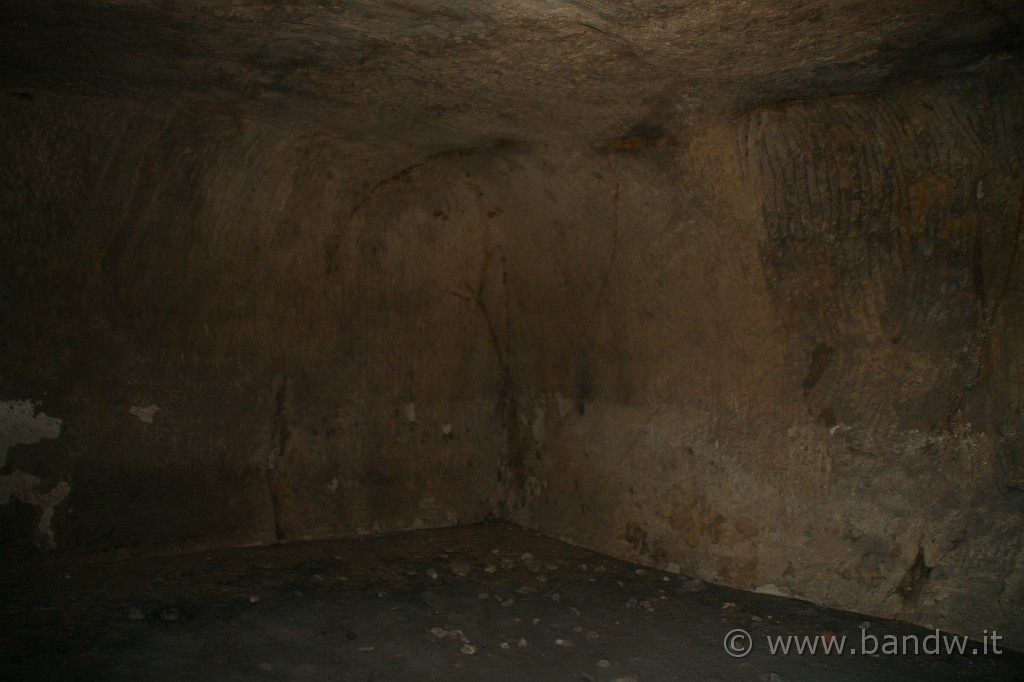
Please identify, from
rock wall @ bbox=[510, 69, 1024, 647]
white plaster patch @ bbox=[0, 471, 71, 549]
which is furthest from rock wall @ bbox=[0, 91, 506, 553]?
rock wall @ bbox=[510, 69, 1024, 647]

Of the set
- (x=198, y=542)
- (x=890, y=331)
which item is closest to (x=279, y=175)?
(x=198, y=542)

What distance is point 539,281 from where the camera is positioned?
4.44m

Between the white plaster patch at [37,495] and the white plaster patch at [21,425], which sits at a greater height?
the white plaster patch at [21,425]

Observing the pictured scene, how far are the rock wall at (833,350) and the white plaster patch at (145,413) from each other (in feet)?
6.57

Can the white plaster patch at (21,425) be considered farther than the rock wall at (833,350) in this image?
Yes

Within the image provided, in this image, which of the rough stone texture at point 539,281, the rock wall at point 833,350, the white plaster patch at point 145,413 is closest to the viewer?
the rough stone texture at point 539,281

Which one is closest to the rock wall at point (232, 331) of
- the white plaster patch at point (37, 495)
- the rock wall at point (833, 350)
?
the white plaster patch at point (37, 495)

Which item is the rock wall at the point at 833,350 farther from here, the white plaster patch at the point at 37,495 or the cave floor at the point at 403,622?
the white plaster patch at the point at 37,495

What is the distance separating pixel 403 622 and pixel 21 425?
1631 mm

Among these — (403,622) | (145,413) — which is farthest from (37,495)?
(403,622)

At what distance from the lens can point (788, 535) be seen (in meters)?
3.37

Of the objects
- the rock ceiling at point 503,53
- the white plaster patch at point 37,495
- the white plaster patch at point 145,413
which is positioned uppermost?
the rock ceiling at point 503,53

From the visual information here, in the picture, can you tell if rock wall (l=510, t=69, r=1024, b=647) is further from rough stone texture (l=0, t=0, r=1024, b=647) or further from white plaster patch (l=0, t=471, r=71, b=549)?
white plaster patch (l=0, t=471, r=71, b=549)

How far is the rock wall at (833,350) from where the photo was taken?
114 inches
